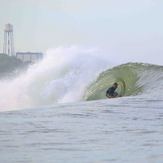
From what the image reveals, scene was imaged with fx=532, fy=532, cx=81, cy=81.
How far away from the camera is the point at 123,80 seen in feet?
72.1

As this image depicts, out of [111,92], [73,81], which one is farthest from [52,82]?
[111,92]

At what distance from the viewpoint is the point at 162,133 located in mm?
7867

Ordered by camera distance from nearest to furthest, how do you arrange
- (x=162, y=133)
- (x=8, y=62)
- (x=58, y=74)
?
(x=162, y=133), (x=58, y=74), (x=8, y=62)

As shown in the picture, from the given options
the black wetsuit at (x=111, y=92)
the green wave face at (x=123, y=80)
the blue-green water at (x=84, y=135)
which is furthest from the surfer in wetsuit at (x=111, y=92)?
the blue-green water at (x=84, y=135)

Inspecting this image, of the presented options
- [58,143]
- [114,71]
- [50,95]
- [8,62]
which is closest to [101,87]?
[114,71]

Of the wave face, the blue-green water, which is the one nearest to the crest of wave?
the wave face

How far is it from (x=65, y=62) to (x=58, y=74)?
129cm

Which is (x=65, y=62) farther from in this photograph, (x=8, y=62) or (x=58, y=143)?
(x=8, y=62)

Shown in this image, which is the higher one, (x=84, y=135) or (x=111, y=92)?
(x=84, y=135)

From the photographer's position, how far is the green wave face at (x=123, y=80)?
20275 mm

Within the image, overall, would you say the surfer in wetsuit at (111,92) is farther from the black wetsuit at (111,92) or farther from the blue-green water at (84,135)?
the blue-green water at (84,135)

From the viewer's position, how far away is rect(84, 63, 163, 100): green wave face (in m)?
20.3

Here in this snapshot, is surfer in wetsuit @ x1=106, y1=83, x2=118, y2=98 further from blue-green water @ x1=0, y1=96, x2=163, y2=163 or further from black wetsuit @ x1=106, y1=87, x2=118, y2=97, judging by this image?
blue-green water @ x1=0, y1=96, x2=163, y2=163

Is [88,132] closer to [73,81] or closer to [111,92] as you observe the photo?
[111,92]
